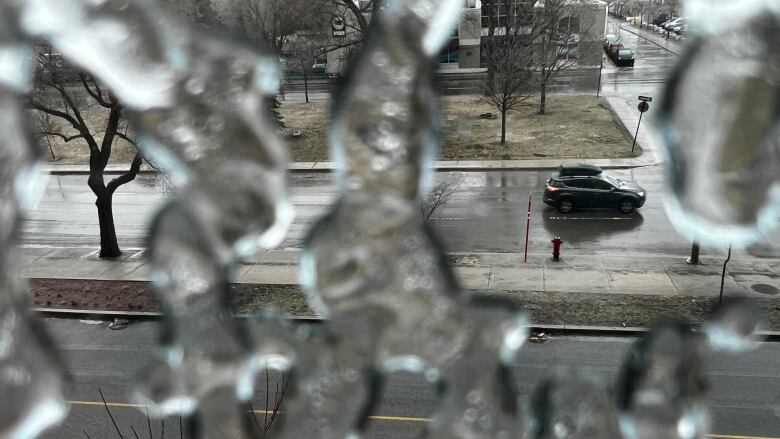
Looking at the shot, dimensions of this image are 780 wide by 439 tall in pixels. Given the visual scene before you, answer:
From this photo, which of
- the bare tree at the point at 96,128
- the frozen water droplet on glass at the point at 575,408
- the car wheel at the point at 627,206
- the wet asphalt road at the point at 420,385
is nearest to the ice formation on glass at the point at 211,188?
the frozen water droplet on glass at the point at 575,408

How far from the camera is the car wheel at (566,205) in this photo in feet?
35.4

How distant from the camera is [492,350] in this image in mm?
1614

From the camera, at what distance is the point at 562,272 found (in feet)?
27.9

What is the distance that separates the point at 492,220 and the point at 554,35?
410 cm

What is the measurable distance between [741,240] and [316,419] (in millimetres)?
1233

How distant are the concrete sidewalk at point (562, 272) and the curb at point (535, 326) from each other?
74 centimetres

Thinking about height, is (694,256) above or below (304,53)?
below

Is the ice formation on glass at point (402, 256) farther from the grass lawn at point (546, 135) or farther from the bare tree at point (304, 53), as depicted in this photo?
the grass lawn at point (546, 135)

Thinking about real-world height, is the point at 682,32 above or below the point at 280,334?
above

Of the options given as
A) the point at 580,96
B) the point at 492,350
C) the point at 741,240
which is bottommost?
the point at 580,96

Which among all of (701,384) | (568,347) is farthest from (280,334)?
(568,347)

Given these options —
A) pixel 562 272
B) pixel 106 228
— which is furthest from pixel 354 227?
pixel 106 228

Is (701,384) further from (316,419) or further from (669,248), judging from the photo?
(669,248)

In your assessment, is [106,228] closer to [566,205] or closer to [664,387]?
[566,205]
